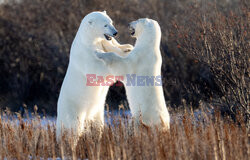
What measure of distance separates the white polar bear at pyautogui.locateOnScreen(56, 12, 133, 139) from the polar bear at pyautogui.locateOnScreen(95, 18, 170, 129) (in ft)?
0.67

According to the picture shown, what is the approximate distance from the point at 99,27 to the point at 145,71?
727 mm

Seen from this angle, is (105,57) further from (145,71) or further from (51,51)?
(51,51)

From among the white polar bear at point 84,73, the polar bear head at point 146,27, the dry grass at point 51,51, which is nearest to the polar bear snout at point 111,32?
the white polar bear at point 84,73

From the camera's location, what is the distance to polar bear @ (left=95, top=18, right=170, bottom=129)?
3.72 metres

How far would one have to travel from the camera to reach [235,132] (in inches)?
134

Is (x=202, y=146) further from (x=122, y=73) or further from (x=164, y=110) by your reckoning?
(x=122, y=73)

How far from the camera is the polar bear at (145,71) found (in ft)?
12.2

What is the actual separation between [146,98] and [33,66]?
7.32 metres

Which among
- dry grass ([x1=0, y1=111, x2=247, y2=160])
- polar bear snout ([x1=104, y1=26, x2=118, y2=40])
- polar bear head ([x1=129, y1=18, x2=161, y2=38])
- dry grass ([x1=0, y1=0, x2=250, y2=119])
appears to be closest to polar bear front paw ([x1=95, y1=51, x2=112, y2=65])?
polar bear snout ([x1=104, y1=26, x2=118, y2=40])

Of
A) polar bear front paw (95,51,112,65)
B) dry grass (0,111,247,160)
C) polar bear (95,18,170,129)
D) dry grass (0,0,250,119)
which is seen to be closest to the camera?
dry grass (0,111,247,160)

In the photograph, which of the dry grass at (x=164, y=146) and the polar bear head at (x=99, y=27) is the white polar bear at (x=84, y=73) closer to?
the polar bear head at (x=99, y=27)

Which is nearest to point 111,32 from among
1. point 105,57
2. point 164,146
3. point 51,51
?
point 105,57

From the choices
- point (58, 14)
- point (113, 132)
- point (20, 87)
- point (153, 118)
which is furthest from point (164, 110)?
point (58, 14)

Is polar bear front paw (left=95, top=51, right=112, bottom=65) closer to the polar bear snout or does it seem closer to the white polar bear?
the white polar bear
